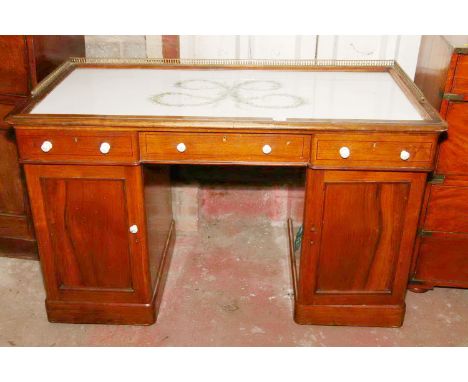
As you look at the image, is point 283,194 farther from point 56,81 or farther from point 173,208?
point 56,81

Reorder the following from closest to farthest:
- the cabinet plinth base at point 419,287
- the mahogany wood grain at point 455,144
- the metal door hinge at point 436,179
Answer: the mahogany wood grain at point 455,144
the metal door hinge at point 436,179
the cabinet plinth base at point 419,287

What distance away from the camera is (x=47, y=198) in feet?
7.86

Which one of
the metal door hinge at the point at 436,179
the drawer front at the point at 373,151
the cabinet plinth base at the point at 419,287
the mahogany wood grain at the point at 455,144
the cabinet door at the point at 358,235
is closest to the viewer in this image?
the drawer front at the point at 373,151

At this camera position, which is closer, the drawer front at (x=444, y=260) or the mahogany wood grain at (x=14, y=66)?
the mahogany wood grain at (x=14, y=66)

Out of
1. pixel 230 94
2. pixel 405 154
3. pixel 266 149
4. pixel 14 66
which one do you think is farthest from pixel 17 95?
pixel 405 154

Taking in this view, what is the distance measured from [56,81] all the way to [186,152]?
33.4 inches

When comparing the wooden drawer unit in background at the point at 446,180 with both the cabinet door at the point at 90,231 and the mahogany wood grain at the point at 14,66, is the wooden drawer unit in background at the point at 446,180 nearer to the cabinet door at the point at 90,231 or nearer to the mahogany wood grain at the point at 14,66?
the cabinet door at the point at 90,231

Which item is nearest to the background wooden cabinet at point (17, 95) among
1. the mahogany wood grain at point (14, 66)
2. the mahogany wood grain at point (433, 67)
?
the mahogany wood grain at point (14, 66)

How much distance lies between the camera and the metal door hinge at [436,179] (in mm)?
2574

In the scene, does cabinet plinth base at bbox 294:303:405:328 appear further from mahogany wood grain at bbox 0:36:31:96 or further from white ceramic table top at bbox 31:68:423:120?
mahogany wood grain at bbox 0:36:31:96

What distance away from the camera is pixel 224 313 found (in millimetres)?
2768

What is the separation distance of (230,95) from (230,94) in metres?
0.01

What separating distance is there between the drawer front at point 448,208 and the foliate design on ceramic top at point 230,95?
840 millimetres

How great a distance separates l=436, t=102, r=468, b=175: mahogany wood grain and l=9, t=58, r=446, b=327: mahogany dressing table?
0.72 feet
